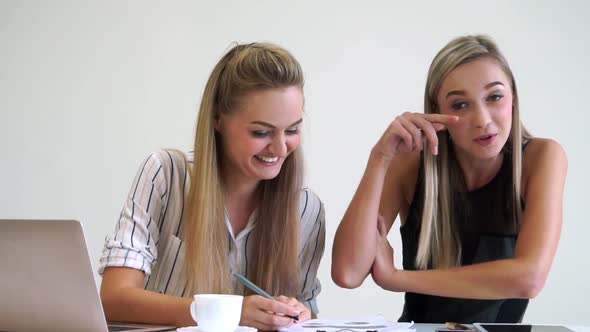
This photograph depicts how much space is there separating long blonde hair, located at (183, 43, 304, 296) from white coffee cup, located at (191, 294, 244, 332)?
0.46 m

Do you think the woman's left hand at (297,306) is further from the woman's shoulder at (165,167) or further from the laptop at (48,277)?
the woman's shoulder at (165,167)

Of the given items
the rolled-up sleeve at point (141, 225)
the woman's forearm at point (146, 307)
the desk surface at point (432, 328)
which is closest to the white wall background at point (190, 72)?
the rolled-up sleeve at point (141, 225)

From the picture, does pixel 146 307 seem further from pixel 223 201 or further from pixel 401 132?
pixel 401 132

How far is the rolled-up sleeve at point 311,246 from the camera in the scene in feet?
5.90

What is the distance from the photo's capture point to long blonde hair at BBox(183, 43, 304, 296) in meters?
1.68

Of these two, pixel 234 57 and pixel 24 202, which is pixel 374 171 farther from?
pixel 24 202

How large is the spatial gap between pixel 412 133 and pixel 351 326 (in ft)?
2.01

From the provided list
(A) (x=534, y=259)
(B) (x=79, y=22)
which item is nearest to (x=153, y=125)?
(B) (x=79, y=22)

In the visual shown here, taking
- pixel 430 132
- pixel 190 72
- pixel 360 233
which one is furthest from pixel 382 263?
pixel 190 72

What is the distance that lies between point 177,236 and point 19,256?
68 cm

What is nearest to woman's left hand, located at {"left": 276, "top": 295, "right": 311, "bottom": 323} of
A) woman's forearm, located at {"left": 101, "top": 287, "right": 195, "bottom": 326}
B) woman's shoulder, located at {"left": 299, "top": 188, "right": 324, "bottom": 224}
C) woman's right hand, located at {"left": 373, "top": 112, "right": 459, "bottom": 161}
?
woman's forearm, located at {"left": 101, "top": 287, "right": 195, "bottom": 326}

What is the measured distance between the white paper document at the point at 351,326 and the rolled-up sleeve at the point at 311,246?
386 millimetres

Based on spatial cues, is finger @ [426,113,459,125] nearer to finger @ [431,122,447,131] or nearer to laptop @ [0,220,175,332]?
finger @ [431,122,447,131]

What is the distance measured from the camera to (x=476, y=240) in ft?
6.22
